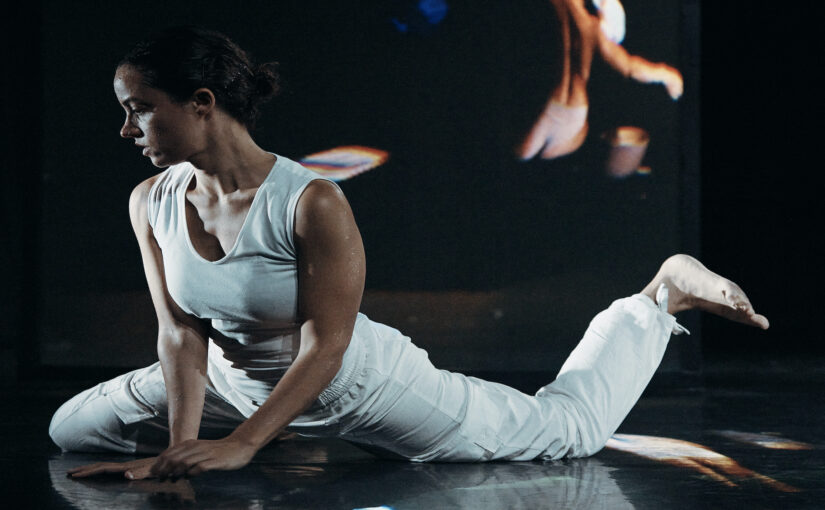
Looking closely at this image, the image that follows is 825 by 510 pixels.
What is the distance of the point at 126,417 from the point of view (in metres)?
1.92

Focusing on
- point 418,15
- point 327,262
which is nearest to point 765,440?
point 327,262

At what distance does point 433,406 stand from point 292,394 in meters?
0.36

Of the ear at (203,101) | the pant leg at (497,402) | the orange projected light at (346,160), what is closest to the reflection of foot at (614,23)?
the orange projected light at (346,160)

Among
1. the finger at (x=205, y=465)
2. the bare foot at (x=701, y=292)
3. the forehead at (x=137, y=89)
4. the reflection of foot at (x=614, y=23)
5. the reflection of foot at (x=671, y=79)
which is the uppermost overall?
the reflection of foot at (x=614, y=23)

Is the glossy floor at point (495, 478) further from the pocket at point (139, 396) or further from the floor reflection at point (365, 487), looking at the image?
the pocket at point (139, 396)

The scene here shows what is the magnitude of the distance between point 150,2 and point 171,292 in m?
2.28

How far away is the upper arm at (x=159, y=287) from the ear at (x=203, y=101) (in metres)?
0.25

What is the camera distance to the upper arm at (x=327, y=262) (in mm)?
1522

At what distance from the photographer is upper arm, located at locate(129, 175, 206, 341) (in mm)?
1696

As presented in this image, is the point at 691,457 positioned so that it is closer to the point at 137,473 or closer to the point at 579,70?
the point at 137,473

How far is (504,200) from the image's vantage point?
357 centimetres

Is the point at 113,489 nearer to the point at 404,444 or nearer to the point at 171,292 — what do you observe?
the point at 171,292

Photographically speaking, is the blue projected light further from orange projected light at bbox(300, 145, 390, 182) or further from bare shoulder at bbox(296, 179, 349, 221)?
bare shoulder at bbox(296, 179, 349, 221)

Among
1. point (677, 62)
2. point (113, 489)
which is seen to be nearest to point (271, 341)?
point (113, 489)
